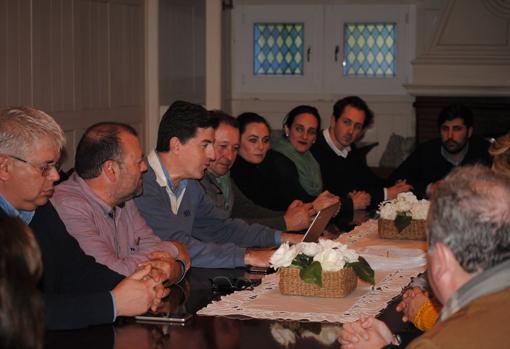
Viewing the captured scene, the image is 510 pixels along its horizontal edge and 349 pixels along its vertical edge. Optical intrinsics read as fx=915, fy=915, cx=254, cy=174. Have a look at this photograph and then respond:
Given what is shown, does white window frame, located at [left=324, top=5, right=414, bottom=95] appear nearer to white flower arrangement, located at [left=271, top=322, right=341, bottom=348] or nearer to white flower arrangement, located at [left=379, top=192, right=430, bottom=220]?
white flower arrangement, located at [left=379, top=192, right=430, bottom=220]

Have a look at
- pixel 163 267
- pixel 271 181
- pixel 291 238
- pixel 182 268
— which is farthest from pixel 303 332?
pixel 271 181

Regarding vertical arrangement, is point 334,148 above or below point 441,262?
Answer: below

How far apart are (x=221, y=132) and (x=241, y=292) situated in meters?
1.45

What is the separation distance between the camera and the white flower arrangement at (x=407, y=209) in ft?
13.1

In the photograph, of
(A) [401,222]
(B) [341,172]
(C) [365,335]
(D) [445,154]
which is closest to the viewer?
(C) [365,335]

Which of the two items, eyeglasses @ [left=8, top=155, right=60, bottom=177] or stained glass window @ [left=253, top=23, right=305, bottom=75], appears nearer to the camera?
eyeglasses @ [left=8, top=155, right=60, bottom=177]

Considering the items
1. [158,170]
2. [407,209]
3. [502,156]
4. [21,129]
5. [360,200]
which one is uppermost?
[21,129]

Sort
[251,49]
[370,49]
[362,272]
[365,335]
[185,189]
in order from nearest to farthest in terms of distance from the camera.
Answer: [365,335] → [362,272] → [185,189] → [370,49] → [251,49]

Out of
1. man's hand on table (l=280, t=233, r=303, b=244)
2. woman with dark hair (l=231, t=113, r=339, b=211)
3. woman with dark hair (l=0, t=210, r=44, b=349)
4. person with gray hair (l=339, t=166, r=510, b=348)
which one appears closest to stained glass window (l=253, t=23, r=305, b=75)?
woman with dark hair (l=231, t=113, r=339, b=211)

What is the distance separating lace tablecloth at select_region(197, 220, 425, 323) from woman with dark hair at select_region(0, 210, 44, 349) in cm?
130

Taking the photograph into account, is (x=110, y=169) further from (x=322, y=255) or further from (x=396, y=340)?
(x=396, y=340)

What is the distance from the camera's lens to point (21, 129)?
8.73ft

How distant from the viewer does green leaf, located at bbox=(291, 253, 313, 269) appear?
278 centimetres

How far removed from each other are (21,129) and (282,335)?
97 centimetres
